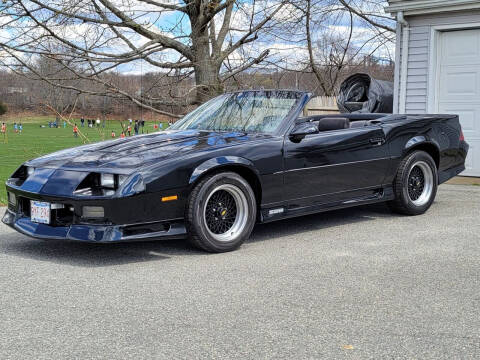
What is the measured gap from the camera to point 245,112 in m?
6.59

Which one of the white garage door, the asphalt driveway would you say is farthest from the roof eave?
the asphalt driveway

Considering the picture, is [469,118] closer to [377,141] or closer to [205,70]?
[377,141]

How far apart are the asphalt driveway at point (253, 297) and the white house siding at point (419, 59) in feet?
16.7

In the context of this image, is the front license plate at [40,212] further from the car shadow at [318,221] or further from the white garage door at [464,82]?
the white garage door at [464,82]

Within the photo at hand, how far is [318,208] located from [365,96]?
23.3 feet

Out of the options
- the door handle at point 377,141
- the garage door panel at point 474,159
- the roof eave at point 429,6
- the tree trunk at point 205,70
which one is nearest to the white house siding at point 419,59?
the roof eave at point 429,6

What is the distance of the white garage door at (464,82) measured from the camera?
10594 mm

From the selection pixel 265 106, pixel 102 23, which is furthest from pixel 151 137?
pixel 102 23

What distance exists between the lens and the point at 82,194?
16.8ft

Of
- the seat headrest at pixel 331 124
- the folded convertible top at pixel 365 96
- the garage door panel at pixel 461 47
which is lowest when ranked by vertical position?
the seat headrest at pixel 331 124

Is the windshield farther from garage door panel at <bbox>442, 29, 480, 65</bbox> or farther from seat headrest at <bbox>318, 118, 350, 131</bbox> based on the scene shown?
garage door panel at <bbox>442, 29, 480, 65</bbox>

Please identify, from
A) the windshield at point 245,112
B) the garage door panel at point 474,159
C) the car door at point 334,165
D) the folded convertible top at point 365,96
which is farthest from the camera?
the folded convertible top at point 365,96

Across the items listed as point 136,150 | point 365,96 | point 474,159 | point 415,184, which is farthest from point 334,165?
point 365,96

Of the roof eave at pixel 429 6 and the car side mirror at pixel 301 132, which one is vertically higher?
the roof eave at pixel 429 6
